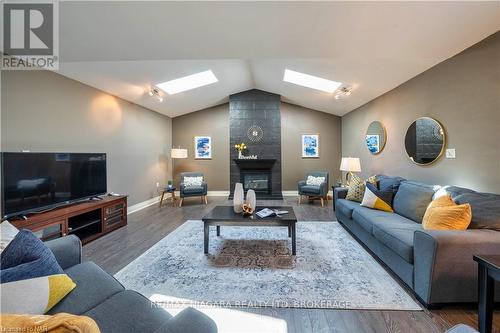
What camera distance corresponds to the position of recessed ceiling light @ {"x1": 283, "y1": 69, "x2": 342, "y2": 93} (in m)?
4.62

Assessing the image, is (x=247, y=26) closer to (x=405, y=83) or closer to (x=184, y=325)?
(x=184, y=325)

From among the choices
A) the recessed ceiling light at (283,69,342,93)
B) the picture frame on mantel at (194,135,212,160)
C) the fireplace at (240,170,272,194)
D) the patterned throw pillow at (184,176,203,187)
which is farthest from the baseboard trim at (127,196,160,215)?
the recessed ceiling light at (283,69,342,93)

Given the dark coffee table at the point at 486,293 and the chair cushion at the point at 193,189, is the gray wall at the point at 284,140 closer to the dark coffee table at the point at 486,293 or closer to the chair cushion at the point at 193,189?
the chair cushion at the point at 193,189

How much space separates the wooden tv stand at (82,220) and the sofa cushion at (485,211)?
4366 mm

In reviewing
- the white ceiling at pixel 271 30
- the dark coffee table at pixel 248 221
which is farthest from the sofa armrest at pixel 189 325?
the white ceiling at pixel 271 30

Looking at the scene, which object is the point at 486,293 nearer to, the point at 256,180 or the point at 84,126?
the point at 84,126

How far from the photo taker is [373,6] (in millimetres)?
1794

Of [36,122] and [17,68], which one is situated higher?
[17,68]

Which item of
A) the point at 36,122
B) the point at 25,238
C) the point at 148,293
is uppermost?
the point at 36,122

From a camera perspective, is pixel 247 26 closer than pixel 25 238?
No

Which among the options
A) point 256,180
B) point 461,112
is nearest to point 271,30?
point 461,112

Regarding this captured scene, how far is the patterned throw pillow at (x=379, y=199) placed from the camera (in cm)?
301

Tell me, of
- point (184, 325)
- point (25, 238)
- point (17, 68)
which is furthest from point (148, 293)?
point (17, 68)

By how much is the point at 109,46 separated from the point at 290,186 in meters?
5.64
